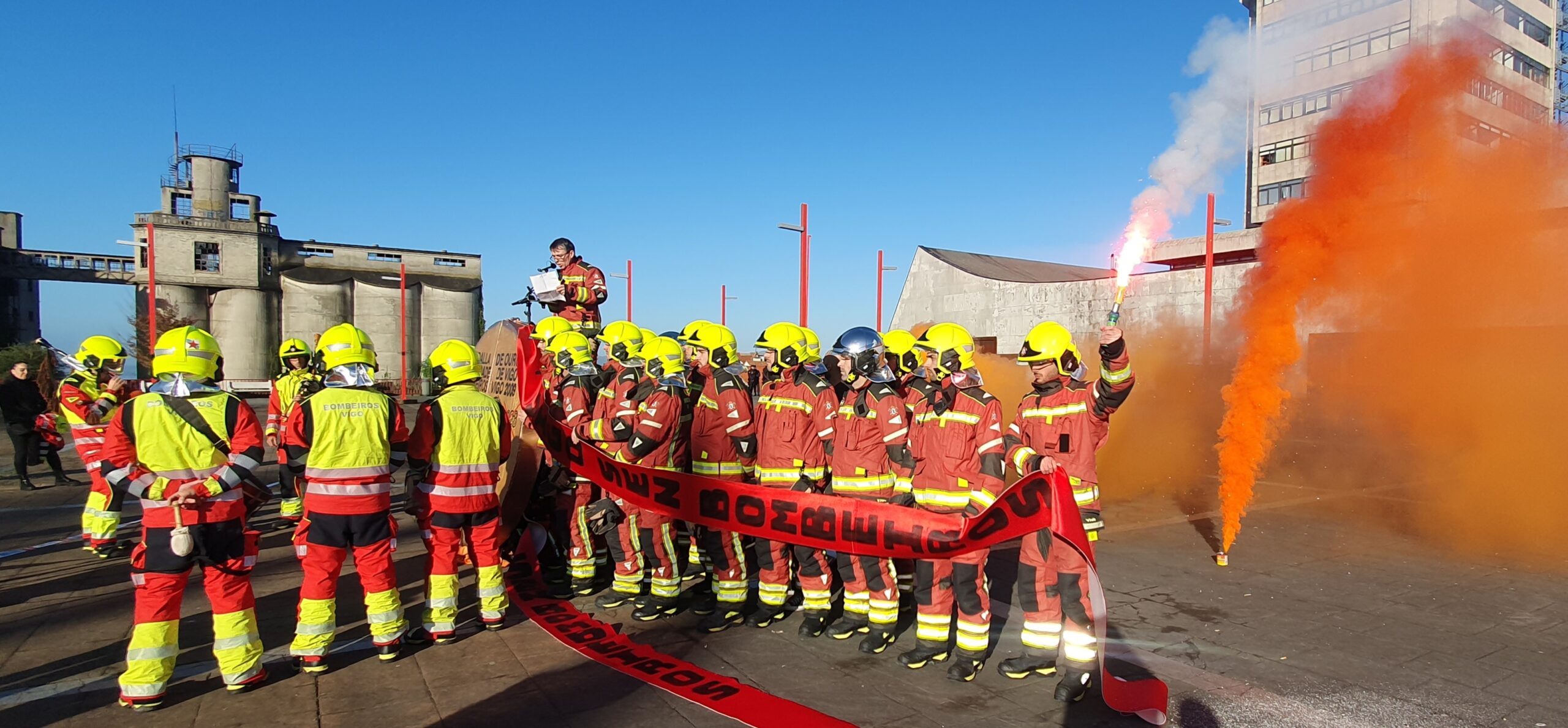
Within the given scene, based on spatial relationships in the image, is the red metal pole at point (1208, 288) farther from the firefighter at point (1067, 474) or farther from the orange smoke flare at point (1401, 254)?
the firefighter at point (1067, 474)

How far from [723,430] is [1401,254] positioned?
471 inches

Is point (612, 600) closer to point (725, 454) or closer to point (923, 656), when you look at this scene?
point (725, 454)

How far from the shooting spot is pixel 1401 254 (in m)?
12.9

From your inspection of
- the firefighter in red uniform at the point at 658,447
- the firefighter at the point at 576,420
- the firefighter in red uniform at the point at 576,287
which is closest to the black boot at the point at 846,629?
the firefighter in red uniform at the point at 658,447

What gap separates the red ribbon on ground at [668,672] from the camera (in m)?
5.01

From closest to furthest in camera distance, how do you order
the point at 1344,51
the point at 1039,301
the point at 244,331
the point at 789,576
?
the point at 789,576
the point at 1344,51
the point at 1039,301
the point at 244,331

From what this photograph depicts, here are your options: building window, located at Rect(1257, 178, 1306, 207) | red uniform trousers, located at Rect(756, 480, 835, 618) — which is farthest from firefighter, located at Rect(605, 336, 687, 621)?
building window, located at Rect(1257, 178, 1306, 207)

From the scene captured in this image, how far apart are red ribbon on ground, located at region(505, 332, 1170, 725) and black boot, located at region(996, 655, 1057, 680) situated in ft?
1.88

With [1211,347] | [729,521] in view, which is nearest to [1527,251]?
[1211,347]

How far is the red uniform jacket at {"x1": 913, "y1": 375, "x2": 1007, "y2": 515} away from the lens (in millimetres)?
5742

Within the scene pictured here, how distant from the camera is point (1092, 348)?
23797mm

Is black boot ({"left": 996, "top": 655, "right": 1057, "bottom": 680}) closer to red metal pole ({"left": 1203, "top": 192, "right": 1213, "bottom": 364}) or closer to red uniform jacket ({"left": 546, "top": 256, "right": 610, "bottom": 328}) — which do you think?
red uniform jacket ({"left": 546, "top": 256, "right": 610, "bottom": 328})

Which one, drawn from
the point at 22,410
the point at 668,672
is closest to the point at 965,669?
the point at 668,672

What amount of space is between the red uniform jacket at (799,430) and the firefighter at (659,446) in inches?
34.9
